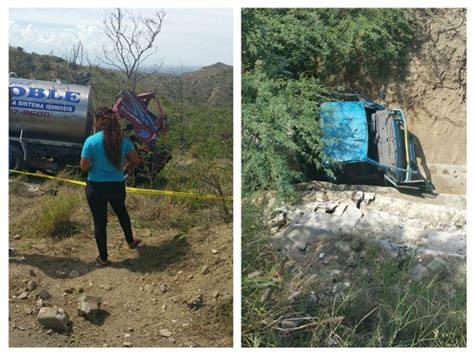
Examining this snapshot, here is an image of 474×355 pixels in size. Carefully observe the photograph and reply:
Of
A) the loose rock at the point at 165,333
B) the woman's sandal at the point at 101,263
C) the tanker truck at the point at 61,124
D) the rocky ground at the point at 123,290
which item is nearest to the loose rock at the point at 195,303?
the rocky ground at the point at 123,290

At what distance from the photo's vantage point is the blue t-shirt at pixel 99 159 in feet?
10.4

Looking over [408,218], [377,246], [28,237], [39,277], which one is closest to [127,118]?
[28,237]

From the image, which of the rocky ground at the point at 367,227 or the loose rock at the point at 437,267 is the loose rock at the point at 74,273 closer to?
the rocky ground at the point at 367,227

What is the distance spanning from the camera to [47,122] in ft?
15.7

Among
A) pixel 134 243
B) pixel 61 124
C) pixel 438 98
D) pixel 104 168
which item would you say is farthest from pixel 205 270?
pixel 438 98

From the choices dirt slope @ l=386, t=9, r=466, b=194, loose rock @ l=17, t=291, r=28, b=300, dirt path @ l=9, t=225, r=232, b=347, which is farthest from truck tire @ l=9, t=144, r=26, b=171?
Answer: dirt slope @ l=386, t=9, r=466, b=194

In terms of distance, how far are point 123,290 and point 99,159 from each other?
2.63 feet

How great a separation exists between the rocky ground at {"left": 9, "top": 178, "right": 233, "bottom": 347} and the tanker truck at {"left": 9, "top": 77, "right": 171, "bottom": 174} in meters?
0.85

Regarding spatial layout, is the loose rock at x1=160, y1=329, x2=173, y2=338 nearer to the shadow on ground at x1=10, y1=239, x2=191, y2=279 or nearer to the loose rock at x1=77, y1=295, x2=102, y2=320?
the loose rock at x1=77, y1=295, x2=102, y2=320

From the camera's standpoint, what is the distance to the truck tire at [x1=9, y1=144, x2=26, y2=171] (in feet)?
13.1

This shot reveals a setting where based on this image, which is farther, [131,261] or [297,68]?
[297,68]

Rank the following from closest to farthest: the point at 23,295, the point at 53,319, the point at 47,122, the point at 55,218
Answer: the point at 53,319 < the point at 23,295 < the point at 55,218 < the point at 47,122

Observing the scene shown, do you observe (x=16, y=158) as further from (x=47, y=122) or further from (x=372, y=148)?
(x=372, y=148)

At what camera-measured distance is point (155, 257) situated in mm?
3373
